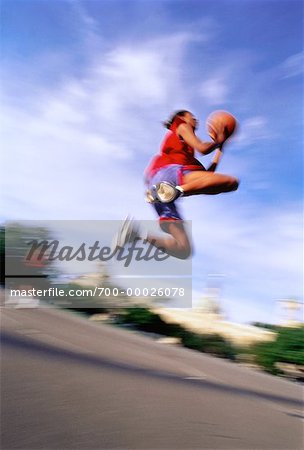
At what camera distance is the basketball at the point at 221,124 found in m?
5.80

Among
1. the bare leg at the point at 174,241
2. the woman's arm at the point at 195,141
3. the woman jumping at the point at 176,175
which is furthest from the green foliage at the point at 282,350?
the woman's arm at the point at 195,141

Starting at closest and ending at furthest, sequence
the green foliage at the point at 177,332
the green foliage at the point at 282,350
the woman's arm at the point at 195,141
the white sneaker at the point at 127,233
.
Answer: the woman's arm at the point at 195,141 < the white sneaker at the point at 127,233 < the green foliage at the point at 177,332 < the green foliage at the point at 282,350

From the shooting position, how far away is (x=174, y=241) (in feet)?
19.5

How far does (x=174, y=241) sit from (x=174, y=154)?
41.8 inches

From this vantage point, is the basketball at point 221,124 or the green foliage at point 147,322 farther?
the green foliage at point 147,322

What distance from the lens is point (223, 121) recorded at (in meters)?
5.86

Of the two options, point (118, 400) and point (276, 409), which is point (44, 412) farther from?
point (276, 409)

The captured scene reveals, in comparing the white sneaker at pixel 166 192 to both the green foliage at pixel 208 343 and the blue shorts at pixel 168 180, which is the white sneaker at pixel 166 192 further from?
the green foliage at pixel 208 343

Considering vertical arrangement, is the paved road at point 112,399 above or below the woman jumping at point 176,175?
below

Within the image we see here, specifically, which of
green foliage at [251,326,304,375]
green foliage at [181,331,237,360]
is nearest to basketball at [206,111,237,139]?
green foliage at [181,331,237,360]

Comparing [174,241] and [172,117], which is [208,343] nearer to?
[174,241]

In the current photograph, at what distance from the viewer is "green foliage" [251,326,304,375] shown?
36.6 ft

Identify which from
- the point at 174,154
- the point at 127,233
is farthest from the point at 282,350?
the point at 174,154

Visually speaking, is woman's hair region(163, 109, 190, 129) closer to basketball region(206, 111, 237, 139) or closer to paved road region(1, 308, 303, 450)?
basketball region(206, 111, 237, 139)
